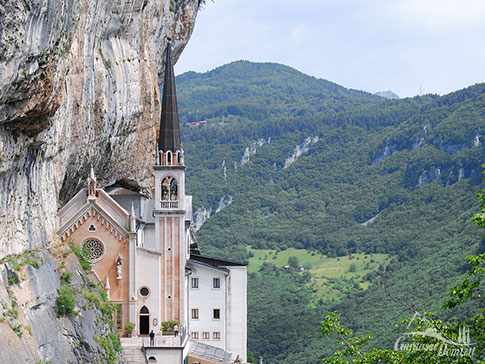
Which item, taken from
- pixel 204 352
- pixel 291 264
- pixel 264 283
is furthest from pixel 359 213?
pixel 204 352

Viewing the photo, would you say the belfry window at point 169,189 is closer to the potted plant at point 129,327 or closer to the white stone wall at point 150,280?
the white stone wall at point 150,280

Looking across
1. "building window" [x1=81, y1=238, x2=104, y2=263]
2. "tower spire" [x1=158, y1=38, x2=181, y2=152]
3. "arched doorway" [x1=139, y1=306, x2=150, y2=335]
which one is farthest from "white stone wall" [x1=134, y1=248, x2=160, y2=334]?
"tower spire" [x1=158, y1=38, x2=181, y2=152]

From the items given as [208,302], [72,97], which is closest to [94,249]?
[208,302]

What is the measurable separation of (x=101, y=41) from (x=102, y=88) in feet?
8.53

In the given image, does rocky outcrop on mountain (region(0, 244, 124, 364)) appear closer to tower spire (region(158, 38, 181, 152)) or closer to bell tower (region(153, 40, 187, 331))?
bell tower (region(153, 40, 187, 331))

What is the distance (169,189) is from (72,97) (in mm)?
14045

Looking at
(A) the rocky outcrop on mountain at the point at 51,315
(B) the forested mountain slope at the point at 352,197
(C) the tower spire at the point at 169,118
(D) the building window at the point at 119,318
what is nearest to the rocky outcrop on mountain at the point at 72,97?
(C) the tower spire at the point at 169,118

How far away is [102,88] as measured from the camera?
4581 centimetres

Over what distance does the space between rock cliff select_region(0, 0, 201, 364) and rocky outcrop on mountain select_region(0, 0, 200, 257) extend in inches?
2.3

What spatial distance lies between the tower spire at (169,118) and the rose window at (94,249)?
24.4 feet

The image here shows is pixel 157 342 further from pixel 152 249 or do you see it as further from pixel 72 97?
pixel 72 97

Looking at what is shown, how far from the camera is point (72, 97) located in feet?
131

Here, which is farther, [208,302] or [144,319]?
[208,302]

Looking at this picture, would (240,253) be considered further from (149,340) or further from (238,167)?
(149,340)
